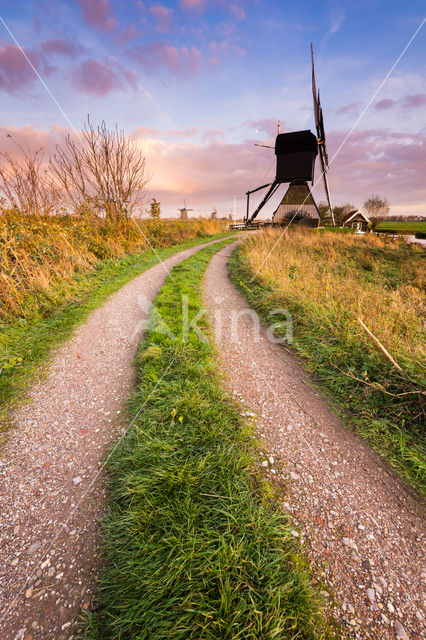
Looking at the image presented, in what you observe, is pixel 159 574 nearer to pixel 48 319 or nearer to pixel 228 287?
pixel 48 319

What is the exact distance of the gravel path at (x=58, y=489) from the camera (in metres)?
1.64

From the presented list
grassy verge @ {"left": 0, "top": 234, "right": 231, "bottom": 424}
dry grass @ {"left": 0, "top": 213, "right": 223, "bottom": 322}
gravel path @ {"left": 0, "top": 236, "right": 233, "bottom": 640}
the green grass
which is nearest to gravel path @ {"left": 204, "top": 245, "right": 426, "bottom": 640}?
gravel path @ {"left": 0, "top": 236, "right": 233, "bottom": 640}

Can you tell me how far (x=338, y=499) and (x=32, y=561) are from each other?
2572mm

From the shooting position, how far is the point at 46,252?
7734 millimetres

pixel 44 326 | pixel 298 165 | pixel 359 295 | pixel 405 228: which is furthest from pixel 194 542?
pixel 405 228

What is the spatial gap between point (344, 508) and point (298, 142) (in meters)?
28.0

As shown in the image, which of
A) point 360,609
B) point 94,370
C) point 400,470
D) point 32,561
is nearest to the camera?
point 360,609

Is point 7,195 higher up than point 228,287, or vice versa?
point 7,195

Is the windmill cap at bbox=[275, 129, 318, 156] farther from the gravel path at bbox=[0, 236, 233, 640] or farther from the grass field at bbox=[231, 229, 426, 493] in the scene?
the gravel path at bbox=[0, 236, 233, 640]

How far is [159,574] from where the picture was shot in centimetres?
162

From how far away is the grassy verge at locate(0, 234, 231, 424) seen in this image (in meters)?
3.78

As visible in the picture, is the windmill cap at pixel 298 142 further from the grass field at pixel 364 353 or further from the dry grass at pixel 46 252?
the grass field at pixel 364 353

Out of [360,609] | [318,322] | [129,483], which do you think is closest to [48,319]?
[129,483]

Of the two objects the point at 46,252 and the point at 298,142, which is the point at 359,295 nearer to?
the point at 46,252
